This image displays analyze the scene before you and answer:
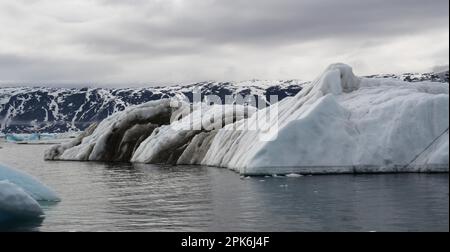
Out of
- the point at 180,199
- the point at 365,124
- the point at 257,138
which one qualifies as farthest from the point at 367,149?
the point at 180,199

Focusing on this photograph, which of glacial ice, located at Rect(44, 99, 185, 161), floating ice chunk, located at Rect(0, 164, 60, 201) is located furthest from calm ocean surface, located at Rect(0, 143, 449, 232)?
glacial ice, located at Rect(44, 99, 185, 161)

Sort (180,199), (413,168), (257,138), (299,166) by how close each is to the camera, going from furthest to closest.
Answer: (257,138), (299,166), (413,168), (180,199)

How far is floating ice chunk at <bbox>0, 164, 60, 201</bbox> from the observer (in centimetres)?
2172

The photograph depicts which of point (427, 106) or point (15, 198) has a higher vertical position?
point (427, 106)

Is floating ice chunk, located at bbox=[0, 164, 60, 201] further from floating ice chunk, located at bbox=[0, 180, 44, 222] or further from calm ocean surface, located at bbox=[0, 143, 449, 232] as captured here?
floating ice chunk, located at bbox=[0, 180, 44, 222]

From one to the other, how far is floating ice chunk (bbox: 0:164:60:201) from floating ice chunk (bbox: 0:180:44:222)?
11.9ft

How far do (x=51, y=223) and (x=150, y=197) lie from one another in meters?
6.95

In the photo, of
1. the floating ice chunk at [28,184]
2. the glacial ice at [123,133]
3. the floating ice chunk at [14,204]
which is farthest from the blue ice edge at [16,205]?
the glacial ice at [123,133]

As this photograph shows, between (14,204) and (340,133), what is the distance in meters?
19.1

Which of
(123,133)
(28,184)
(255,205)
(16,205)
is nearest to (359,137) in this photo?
(255,205)

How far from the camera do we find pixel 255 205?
20.8 metres

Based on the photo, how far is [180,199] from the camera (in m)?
23.3

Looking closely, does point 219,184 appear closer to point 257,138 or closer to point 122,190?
point 122,190

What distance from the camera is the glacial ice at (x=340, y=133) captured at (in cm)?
3012
